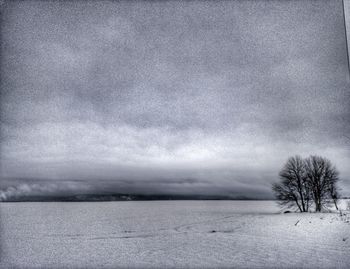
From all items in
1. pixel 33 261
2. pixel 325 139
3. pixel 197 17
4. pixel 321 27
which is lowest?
pixel 33 261

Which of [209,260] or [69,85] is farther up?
[69,85]

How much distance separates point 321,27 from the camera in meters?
3.65

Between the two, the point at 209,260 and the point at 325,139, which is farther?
the point at 325,139

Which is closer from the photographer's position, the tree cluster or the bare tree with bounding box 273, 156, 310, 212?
the tree cluster

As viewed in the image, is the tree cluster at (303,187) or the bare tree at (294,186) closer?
the tree cluster at (303,187)

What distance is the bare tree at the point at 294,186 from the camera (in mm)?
7736

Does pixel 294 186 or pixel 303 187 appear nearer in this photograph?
pixel 303 187

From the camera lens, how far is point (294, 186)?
8766 millimetres

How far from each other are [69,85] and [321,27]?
4.13 metres

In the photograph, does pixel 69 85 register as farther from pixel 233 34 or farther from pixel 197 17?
pixel 233 34

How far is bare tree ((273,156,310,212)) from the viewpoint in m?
7.74

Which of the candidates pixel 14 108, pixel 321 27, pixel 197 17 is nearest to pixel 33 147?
pixel 14 108

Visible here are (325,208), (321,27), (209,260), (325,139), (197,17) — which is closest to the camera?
(209,260)

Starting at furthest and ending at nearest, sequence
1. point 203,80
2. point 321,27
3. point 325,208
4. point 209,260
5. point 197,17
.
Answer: point 325,208
point 203,80
point 197,17
point 321,27
point 209,260
